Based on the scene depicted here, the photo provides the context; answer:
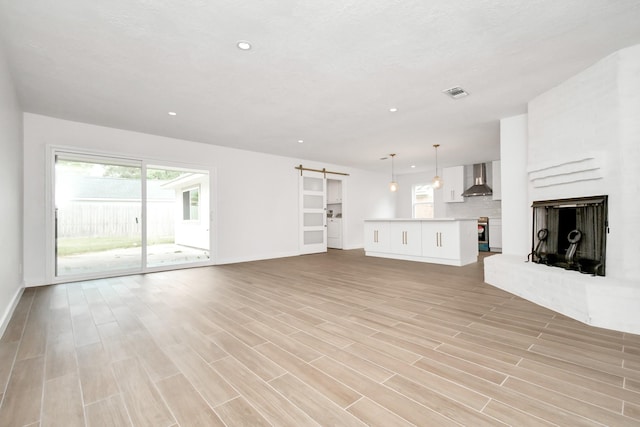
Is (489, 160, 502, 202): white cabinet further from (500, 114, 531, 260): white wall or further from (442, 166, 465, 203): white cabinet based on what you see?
(500, 114, 531, 260): white wall

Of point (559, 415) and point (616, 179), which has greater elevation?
point (616, 179)

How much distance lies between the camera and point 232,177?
6262 mm

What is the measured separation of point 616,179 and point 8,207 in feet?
20.3

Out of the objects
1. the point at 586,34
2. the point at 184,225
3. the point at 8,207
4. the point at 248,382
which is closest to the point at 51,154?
the point at 8,207

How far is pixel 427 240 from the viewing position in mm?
6090

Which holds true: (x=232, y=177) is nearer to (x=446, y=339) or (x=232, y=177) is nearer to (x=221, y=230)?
(x=221, y=230)

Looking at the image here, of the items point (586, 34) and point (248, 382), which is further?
point (586, 34)

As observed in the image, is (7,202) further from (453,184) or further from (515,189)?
(453,184)

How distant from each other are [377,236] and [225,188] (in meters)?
3.78

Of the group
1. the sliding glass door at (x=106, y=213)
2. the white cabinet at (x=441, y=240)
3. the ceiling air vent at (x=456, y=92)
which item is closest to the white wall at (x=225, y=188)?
the sliding glass door at (x=106, y=213)

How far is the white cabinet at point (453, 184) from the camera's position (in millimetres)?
8609

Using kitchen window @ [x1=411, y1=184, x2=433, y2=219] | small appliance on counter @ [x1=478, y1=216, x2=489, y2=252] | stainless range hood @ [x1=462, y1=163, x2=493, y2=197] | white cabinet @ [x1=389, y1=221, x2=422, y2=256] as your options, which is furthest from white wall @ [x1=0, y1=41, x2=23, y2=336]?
kitchen window @ [x1=411, y1=184, x2=433, y2=219]

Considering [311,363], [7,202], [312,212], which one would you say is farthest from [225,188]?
[311,363]

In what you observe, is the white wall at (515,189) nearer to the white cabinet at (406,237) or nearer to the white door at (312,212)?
the white cabinet at (406,237)
